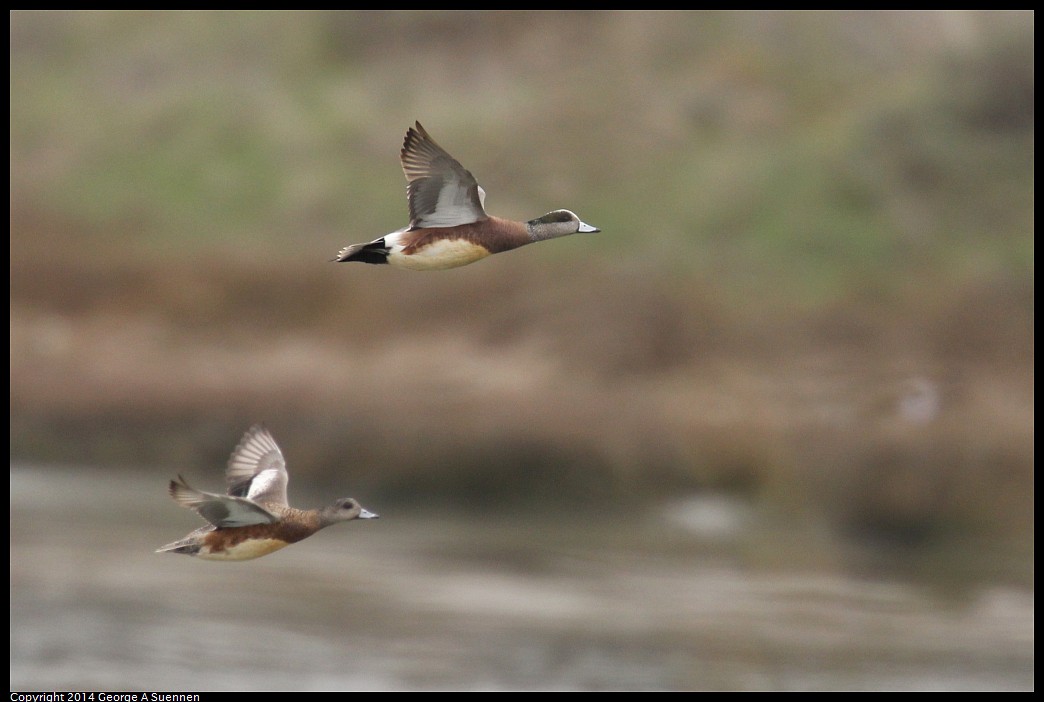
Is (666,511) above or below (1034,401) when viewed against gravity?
below

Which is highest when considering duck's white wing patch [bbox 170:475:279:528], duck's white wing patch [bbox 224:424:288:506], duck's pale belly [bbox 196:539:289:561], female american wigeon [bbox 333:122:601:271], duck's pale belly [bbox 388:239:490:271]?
female american wigeon [bbox 333:122:601:271]

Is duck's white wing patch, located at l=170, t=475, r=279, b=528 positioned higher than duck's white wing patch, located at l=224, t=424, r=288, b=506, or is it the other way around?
duck's white wing patch, located at l=224, t=424, r=288, b=506

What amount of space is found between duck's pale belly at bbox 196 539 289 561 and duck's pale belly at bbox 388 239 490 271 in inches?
64.0

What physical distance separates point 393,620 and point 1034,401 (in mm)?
16310

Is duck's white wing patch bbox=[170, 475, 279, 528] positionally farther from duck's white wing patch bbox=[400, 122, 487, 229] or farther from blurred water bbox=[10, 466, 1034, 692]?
blurred water bbox=[10, 466, 1034, 692]

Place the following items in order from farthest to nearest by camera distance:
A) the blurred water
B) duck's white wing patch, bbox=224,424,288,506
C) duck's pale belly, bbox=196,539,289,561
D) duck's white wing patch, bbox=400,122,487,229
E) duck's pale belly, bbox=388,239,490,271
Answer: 1. the blurred water
2. duck's white wing patch, bbox=224,424,288,506
3. duck's white wing patch, bbox=400,122,487,229
4. duck's pale belly, bbox=388,239,490,271
5. duck's pale belly, bbox=196,539,289,561

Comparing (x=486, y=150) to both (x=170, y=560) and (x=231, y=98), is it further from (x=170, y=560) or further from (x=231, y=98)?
(x=170, y=560)

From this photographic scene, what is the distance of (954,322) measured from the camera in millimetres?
38250

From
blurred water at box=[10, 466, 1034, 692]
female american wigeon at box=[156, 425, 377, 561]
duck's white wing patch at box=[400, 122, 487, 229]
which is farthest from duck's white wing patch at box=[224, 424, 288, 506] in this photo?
blurred water at box=[10, 466, 1034, 692]

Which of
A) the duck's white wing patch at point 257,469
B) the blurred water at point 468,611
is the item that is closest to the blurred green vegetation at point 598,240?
the blurred water at point 468,611

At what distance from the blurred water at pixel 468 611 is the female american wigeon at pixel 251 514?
746 inches

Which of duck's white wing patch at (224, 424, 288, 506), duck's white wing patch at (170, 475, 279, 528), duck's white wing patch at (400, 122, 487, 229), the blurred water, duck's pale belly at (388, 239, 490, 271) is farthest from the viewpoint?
the blurred water

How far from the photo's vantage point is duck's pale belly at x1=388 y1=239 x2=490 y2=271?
8516 mm
